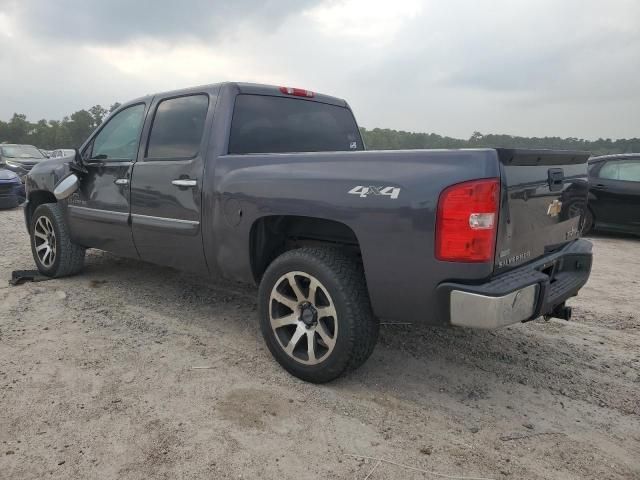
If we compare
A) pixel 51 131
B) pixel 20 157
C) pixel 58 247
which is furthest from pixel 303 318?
pixel 51 131

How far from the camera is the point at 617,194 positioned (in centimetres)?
805

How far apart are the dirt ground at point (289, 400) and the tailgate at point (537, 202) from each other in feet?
2.75

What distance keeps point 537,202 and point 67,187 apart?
3970 millimetres

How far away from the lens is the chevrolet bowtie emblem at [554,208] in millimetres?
2841

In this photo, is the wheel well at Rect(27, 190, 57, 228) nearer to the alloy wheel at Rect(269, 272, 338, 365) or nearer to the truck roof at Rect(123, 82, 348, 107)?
the truck roof at Rect(123, 82, 348, 107)

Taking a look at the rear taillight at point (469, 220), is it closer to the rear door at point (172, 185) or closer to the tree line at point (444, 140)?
the tree line at point (444, 140)

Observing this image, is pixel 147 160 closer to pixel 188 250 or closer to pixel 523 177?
pixel 188 250

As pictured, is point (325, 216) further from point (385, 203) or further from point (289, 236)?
point (289, 236)

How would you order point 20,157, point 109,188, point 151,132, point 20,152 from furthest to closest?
point 20,152, point 20,157, point 109,188, point 151,132

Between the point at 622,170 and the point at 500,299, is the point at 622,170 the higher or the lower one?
the higher one

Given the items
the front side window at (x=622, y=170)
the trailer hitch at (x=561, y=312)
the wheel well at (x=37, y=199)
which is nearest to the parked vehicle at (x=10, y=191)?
the wheel well at (x=37, y=199)

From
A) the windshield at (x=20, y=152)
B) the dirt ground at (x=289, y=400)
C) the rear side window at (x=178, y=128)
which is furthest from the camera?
the windshield at (x=20, y=152)

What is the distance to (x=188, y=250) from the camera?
142 inches

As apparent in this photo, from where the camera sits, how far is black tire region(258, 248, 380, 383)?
269 centimetres
